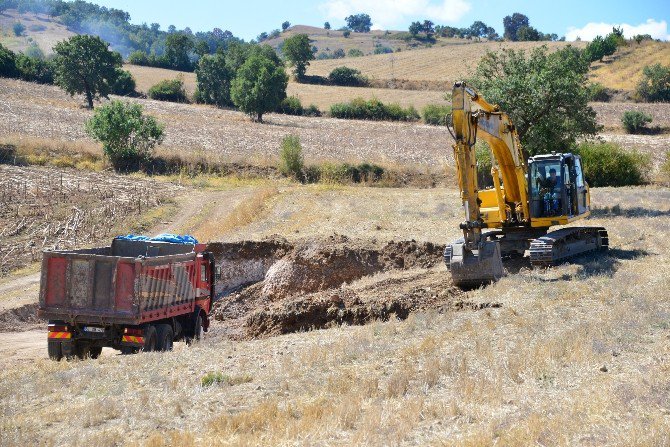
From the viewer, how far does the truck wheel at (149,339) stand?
1568 centimetres

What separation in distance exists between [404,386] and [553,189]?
1276 centimetres

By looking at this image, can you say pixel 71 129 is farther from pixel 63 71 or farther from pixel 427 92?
pixel 427 92

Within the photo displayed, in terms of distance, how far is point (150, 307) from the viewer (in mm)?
15773

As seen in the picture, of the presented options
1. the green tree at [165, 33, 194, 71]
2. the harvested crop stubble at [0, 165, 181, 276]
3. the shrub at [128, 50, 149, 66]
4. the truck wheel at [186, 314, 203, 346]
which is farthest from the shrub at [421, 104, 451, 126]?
the truck wheel at [186, 314, 203, 346]

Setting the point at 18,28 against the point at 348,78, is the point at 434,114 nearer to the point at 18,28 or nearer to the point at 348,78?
the point at 348,78

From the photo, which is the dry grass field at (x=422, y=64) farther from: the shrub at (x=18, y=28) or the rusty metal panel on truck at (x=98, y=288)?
the shrub at (x=18, y=28)

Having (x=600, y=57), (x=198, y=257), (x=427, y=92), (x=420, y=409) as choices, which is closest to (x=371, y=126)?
(x=427, y=92)

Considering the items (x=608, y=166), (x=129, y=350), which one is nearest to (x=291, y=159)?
(x=608, y=166)

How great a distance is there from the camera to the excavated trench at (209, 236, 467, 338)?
60.2ft

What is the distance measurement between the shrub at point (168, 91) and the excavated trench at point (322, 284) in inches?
2595

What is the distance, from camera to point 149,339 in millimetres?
15922

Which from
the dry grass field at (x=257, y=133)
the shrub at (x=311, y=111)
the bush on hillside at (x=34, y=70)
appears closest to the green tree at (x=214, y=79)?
the dry grass field at (x=257, y=133)

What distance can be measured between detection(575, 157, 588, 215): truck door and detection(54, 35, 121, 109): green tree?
5725 centimetres

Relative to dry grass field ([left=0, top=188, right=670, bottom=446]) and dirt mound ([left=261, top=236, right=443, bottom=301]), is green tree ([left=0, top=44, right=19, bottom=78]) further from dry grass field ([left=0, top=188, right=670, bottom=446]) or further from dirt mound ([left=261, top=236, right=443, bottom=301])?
dry grass field ([left=0, top=188, right=670, bottom=446])
